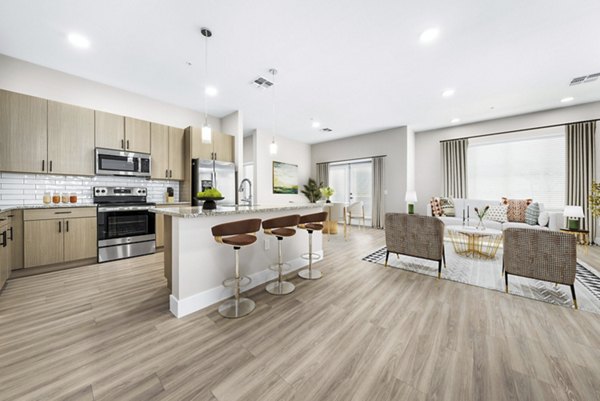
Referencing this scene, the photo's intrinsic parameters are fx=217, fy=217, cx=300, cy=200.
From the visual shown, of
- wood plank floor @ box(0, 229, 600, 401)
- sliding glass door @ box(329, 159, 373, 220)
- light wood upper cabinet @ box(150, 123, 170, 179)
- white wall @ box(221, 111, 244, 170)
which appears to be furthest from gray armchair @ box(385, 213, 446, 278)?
light wood upper cabinet @ box(150, 123, 170, 179)

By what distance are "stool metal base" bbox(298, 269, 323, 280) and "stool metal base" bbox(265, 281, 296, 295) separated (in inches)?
12.2

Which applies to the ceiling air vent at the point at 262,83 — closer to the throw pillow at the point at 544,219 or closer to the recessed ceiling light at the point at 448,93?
the recessed ceiling light at the point at 448,93

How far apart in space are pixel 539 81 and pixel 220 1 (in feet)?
16.4

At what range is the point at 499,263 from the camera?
11.1ft

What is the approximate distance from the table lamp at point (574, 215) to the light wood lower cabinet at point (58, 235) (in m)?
8.13

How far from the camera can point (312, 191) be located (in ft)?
25.9

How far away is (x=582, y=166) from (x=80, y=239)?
30.7 ft

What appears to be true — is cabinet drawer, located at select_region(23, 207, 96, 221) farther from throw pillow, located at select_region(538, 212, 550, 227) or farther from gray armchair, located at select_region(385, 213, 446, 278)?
throw pillow, located at select_region(538, 212, 550, 227)

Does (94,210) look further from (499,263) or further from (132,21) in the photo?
(499,263)

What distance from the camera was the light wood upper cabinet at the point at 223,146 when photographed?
4664 millimetres

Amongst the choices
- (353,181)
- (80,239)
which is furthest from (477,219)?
(80,239)

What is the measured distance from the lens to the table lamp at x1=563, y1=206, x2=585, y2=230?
3953 millimetres

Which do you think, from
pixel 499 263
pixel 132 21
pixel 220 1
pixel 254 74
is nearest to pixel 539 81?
pixel 499 263

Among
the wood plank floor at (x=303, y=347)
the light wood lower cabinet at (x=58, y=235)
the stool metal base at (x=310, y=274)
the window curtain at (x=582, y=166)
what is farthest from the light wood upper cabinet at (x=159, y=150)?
the window curtain at (x=582, y=166)
